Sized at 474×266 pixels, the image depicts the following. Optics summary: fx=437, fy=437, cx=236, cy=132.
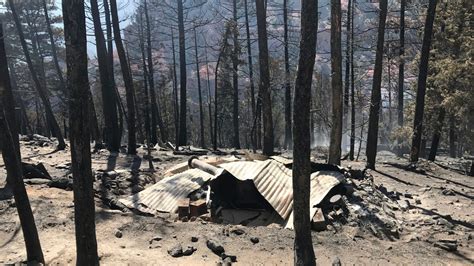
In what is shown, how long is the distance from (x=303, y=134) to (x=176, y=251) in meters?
3.25

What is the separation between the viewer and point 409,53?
29.0 m

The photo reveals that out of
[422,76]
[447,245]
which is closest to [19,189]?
[447,245]

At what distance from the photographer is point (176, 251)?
7613 mm

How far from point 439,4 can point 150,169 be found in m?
15.9

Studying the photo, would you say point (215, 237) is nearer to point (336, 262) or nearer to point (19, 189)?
point (336, 262)

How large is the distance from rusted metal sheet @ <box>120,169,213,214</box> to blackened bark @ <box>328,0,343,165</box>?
461cm

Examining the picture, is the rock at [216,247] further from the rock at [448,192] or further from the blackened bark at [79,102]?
the rock at [448,192]

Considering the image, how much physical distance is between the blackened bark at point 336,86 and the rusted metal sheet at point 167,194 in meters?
4.61

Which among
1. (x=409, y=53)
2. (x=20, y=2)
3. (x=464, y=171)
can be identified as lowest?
(x=464, y=171)

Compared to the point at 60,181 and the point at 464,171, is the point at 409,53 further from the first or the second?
the point at 60,181

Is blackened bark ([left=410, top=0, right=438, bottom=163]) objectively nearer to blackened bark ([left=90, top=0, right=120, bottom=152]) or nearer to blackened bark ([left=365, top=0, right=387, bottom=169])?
blackened bark ([left=365, top=0, right=387, bottom=169])

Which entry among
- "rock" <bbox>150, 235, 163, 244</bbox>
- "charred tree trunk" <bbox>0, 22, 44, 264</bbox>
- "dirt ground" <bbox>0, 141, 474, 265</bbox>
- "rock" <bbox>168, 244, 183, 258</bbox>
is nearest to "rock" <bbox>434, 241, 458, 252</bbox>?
"dirt ground" <bbox>0, 141, 474, 265</bbox>

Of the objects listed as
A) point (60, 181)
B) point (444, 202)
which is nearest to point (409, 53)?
point (444, 202)

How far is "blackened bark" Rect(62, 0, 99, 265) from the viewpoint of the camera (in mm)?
5129
